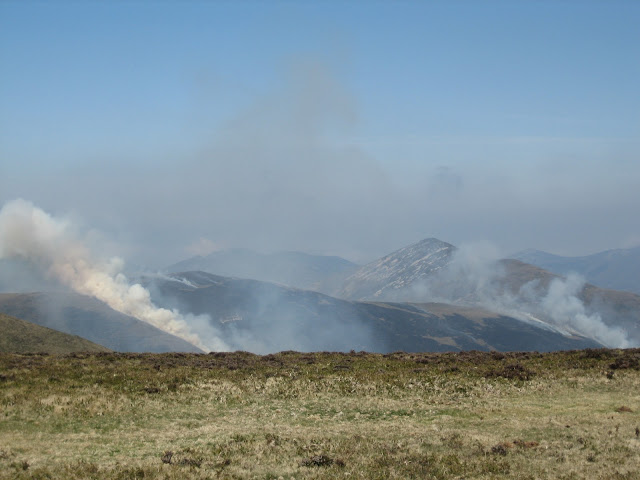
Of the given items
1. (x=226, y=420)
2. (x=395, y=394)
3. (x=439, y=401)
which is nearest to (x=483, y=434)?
A: (x=439, y=401)

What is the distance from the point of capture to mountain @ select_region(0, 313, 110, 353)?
70.6 m

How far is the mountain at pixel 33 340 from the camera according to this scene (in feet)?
232

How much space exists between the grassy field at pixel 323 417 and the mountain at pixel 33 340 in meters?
25.9

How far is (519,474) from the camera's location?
62.2 feet

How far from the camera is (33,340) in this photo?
73250 mm

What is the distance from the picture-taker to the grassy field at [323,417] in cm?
2041

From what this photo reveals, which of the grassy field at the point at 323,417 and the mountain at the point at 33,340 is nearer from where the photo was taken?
the grassy field at the point at 323,417

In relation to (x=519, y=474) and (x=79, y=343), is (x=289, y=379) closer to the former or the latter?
(x=519, y=474)

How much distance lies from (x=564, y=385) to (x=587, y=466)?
18535mm

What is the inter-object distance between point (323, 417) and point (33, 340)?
189ft

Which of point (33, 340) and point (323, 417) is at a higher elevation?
point (323, 417)

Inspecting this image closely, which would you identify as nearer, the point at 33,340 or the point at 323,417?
the point at 323,417

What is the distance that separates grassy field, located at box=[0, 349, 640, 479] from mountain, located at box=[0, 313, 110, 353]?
2592 cm

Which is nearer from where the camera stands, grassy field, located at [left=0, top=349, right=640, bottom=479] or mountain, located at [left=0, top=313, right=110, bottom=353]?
grassy field, located at [left=0, top=349, right=640, bottom=479]
